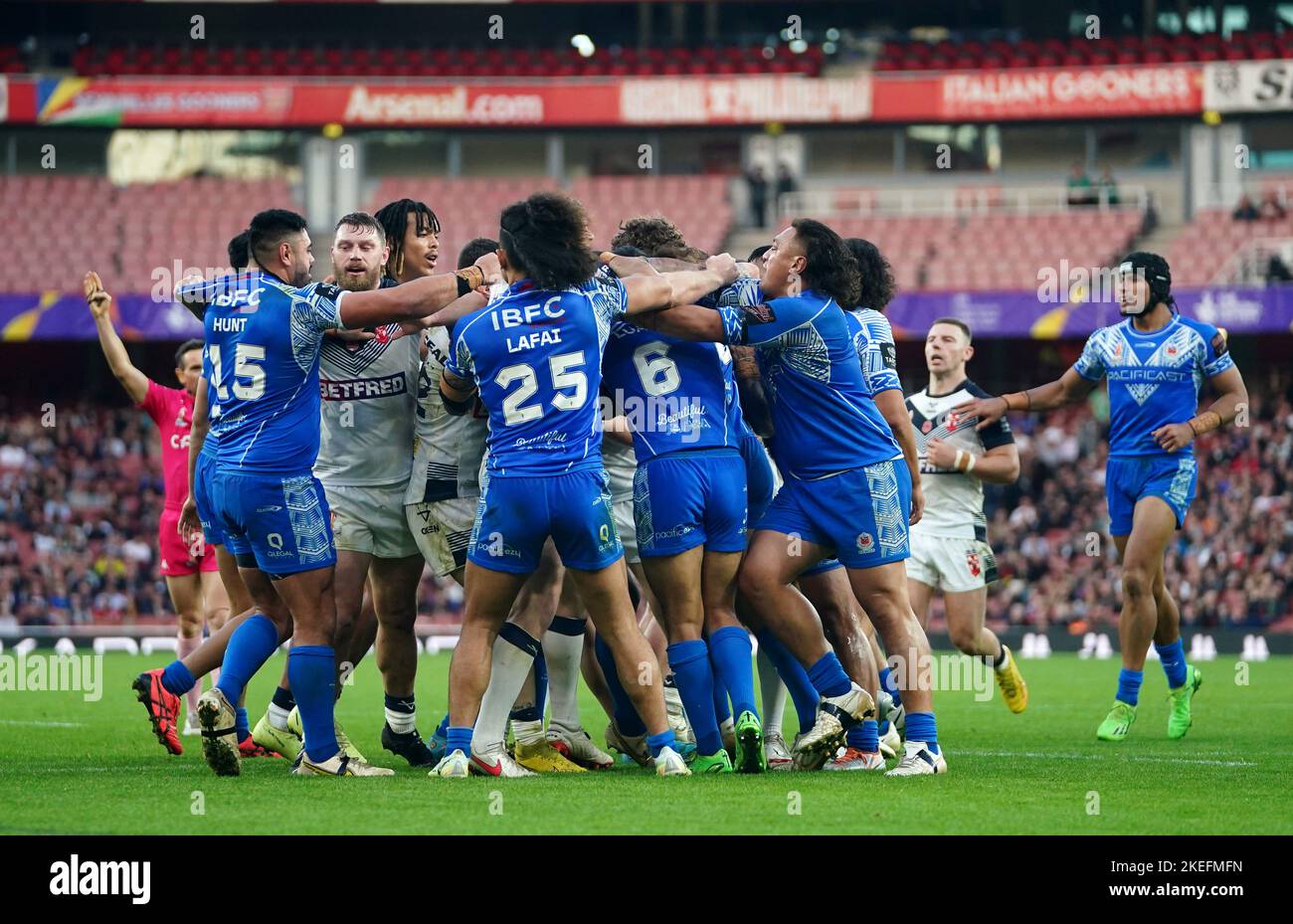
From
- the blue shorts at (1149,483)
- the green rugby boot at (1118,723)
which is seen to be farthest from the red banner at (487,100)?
the green rugby boot at (1118,723)

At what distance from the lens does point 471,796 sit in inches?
262

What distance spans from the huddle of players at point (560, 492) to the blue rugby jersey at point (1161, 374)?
2.52m

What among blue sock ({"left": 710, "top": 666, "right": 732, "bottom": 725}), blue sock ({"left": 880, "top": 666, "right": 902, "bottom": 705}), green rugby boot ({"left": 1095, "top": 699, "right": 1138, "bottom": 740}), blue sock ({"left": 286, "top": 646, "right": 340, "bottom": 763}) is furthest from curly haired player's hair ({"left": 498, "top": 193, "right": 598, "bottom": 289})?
green rugby boot ({"left": 1095, "top": 699, "right": 1138, "bottom": 740})

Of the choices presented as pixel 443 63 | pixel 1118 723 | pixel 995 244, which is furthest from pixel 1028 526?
pixel 1118 723

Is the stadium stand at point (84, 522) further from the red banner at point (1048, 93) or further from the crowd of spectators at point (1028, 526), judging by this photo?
the red banner at point (1048, 93)

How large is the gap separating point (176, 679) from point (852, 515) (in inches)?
137

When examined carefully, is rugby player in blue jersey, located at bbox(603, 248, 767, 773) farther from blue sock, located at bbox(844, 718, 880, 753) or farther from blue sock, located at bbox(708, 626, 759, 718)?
blue sock, located at bbox(844, 718, 880, 753)

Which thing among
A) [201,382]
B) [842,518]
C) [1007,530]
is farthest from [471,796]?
[1007,530]

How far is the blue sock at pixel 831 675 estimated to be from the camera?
7832mm

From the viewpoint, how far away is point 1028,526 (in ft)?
89.5

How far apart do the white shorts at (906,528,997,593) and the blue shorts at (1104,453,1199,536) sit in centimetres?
92

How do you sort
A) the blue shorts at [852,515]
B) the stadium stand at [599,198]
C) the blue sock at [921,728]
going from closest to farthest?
1. the blue sock at [921,728]
2. the blue shorts at [852,515]
3. the stadium stand at [599,198]

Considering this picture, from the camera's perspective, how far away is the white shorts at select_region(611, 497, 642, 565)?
891 cm

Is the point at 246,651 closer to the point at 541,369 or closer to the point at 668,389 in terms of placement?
the point at 541,369
